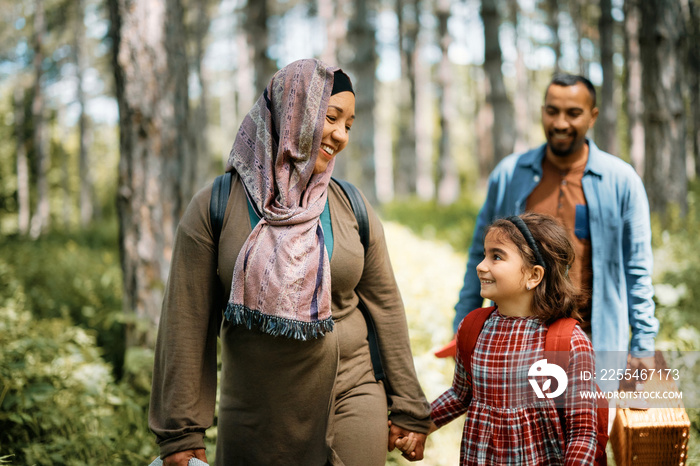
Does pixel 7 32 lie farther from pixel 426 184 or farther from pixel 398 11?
pixel 426 184

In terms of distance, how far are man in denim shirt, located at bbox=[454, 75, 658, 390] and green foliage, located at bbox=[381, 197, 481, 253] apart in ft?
28.6

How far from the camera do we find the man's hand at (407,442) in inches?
103

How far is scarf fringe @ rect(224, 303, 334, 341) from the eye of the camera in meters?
2.28

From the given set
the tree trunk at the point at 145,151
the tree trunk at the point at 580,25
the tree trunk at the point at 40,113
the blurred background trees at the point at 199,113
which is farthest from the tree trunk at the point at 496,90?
the tree trunk at the point at 40,113

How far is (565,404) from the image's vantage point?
7.63ft

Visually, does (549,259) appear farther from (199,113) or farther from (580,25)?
(580,25)

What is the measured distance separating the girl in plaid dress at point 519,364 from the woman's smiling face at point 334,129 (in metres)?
0.74

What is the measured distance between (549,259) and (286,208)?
1085 mm

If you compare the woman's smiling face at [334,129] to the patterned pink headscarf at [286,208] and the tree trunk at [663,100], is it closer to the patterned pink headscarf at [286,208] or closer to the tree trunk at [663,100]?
the patterned pink headscarf at [286,208]

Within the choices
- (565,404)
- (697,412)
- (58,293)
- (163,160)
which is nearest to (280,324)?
(565,404)

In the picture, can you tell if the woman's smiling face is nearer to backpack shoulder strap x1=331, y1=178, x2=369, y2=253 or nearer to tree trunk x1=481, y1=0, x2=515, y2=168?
backpack shoulder strap x1=331, y1=178, x2=369, y2=253

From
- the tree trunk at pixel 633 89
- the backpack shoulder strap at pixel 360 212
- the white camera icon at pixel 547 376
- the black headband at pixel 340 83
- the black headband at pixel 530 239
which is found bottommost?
the white camera icon at pixel 547 376

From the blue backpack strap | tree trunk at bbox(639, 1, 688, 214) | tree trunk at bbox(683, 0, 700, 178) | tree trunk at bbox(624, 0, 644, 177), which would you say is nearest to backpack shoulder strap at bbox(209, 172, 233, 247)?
the blue backpack strap

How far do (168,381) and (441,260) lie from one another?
792 cm
